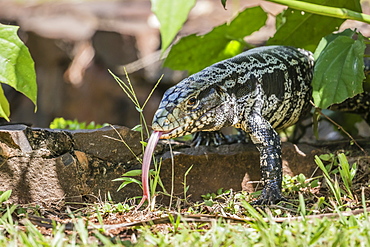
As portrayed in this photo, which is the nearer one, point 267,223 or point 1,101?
point 267,223

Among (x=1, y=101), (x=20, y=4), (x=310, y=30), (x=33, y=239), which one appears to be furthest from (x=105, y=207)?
(x=20, y=4)

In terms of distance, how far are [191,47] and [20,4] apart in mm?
6524

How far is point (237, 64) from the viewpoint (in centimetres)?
325

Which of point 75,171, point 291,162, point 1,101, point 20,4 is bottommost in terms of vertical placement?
point 291,162

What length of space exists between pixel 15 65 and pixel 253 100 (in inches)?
61.2

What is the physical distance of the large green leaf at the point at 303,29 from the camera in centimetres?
374

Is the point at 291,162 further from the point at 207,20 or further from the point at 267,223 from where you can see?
the point at 207,20

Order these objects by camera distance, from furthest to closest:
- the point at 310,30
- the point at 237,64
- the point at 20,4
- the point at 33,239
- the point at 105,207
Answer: the point at 20,4 < the point at 310,30 < the point at 237,64 < the point at 105,207 < the point at 33,239

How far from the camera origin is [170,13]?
162 centimetres

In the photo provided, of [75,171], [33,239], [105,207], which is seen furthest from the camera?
[75,171]

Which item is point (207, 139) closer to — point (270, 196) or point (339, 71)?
point (270, 196)

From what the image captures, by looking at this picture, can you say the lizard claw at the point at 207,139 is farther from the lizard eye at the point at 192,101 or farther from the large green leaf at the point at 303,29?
the large green leaf at the point at 303,29

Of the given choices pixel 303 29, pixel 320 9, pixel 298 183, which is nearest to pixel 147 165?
pixel 298 183

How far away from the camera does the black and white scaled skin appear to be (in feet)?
9.45
